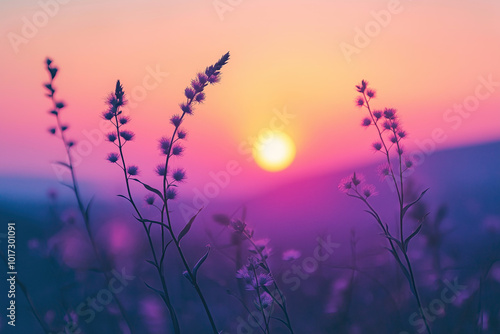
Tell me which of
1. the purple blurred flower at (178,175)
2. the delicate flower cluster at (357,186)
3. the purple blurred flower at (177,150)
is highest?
the purple blurred flower at (177,150)

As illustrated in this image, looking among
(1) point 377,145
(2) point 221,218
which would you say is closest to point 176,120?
(2) point 221,218

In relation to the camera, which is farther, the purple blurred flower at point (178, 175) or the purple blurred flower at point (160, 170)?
the purple blurred flower at point (178, 175)

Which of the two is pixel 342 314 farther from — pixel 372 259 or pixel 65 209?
pixel 65 209

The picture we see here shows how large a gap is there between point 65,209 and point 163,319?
1.62m

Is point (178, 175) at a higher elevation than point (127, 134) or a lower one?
lower

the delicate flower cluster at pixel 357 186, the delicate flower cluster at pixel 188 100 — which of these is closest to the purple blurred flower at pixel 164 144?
the delicate flower cluster at pixel 188 100

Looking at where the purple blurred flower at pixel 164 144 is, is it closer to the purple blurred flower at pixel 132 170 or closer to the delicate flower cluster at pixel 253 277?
the purple blurred flower at pixel 132 170

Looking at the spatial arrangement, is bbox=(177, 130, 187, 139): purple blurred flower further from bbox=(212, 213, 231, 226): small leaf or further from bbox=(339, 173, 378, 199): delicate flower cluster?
bbox=(339, 173, 378, 199): delicate flower cluster

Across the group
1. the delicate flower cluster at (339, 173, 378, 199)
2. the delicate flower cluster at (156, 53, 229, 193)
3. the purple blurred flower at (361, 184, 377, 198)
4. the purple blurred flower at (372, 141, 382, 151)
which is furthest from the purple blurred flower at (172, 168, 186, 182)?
the purple blurred flower at (372, 141, 382, 151)

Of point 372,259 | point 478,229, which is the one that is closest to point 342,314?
point 372,259

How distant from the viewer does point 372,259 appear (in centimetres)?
569

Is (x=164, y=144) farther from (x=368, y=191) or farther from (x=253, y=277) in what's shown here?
(x=368, y=191)

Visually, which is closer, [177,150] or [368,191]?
[177,150]

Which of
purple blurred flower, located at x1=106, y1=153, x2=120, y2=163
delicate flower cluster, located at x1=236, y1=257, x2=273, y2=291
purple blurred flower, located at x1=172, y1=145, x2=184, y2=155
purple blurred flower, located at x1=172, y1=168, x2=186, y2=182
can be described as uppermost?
purple blurred flower, located at x1=172, y1=145, x2=184, y2=155
